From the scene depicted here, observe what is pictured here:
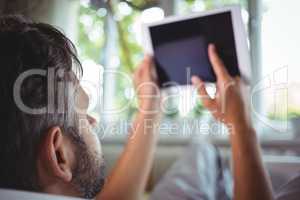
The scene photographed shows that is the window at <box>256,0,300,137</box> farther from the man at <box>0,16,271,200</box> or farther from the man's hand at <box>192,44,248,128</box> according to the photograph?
the man at <box>0,16,271,200</box>

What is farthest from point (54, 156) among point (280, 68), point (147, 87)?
point (280, 68)

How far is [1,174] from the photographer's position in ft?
2.70

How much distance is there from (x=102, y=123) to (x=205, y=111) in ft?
0.72

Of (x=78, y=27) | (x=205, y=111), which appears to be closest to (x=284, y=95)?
(x=205, y=111)

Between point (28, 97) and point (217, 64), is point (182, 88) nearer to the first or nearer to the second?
point (217, 64)

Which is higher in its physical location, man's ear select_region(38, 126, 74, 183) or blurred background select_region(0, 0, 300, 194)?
blurred background select_region(0, 0, 300, 194)

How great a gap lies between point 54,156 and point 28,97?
5.4 inches

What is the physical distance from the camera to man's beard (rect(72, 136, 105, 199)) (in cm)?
78

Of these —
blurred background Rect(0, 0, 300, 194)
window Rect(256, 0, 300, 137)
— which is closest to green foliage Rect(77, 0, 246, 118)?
blurred background Rect(0, 0, 300, 194)

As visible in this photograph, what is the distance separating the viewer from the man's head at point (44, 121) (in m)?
0.79

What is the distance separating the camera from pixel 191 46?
72 centimetres

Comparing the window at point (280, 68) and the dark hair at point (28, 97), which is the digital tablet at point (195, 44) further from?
the dark hair at point (28, 97)

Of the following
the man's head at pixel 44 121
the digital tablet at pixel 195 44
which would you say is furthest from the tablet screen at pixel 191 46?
the man's head at pixel 44 121

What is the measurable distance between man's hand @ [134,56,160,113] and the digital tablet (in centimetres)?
1
